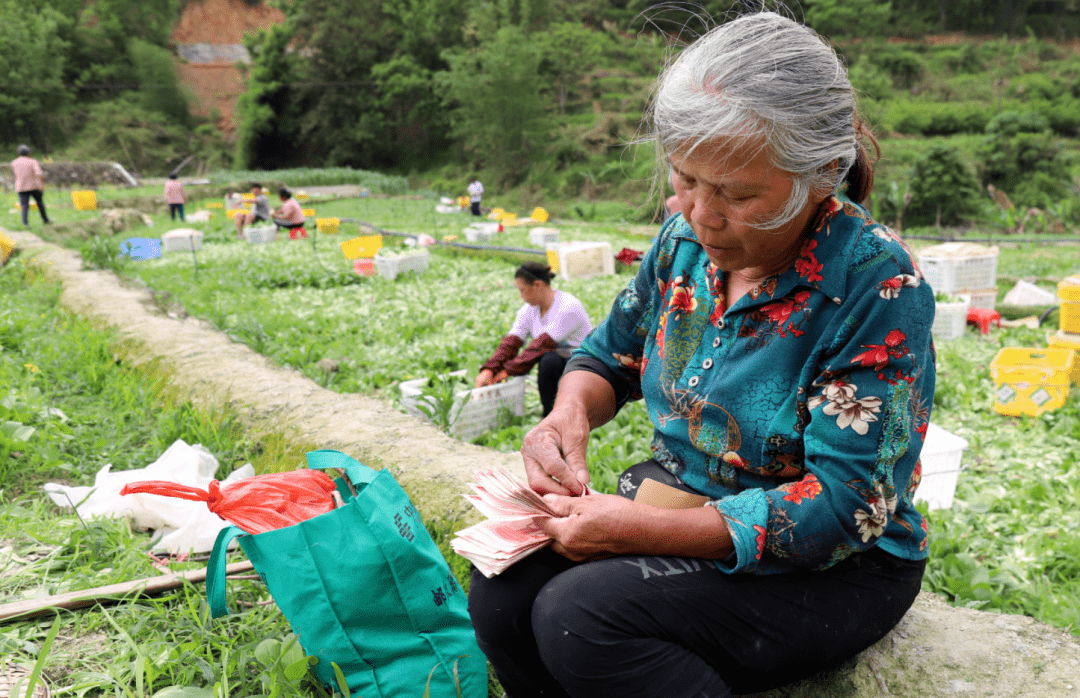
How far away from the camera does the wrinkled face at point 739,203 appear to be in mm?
1118

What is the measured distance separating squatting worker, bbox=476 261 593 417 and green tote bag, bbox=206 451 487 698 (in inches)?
88.2

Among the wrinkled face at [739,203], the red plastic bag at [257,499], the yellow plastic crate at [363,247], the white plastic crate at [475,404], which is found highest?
the wrinkled face at [739,203]

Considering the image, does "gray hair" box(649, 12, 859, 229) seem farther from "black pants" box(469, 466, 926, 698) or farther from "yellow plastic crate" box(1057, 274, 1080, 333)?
"yellow plastic crate" box(1057, 274, 1080, 333)

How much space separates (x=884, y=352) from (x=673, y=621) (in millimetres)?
549

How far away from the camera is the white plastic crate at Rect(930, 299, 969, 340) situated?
5.18 metres

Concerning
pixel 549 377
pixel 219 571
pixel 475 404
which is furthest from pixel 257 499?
pixel 549 377

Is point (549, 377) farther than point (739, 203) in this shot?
Yes

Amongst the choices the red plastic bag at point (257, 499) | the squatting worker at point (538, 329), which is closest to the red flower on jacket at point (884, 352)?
the red plastic bag at point (257, 499)

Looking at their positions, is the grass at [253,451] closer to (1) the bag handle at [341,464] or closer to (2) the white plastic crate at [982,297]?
(1) the bag handle at [341,464]

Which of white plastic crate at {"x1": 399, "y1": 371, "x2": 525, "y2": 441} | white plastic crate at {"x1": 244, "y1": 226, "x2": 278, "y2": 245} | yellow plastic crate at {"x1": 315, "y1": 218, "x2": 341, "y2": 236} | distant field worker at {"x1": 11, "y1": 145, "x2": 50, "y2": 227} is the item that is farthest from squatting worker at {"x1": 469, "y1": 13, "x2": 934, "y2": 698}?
distant field worker at {"x1": 11, "y1": 145, "x2": 50, "y2": 227}

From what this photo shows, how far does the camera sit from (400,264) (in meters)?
7.80

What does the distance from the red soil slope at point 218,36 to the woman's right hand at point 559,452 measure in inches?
1871

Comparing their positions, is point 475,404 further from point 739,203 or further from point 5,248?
point 5,248

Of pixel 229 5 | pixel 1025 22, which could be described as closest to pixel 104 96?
pixel 229 5
